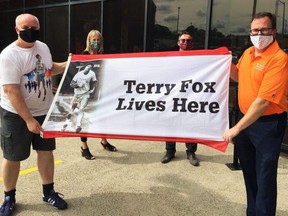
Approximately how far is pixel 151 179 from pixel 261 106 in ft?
6.83

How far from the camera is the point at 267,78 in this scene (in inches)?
94.4

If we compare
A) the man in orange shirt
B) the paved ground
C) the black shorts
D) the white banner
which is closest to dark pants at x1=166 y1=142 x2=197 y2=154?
the paved ground

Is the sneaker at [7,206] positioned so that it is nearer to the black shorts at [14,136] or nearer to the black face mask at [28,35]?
the black shorts at [14,136]

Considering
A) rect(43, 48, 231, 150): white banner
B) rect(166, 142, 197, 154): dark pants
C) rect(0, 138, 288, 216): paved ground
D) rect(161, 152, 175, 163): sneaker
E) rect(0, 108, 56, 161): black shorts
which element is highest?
rect(43, 48, 231, 150): white banner

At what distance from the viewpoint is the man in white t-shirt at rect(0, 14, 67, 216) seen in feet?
9.53

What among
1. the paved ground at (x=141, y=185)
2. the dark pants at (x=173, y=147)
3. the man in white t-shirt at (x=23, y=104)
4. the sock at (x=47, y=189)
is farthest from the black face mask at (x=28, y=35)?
the dark pants at (x=173, y=147)

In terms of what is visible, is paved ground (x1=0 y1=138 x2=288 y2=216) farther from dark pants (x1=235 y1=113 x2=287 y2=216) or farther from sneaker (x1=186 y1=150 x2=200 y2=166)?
dark pants (x1=235 y1=113 x2=287 y2=216)

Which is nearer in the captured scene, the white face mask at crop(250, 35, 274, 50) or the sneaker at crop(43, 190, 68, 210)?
the white face mask at crop(250, 35, 274, 50)

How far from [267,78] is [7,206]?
2.67 m

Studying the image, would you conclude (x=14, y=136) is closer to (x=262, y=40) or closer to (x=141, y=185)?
(x=141, y=185)

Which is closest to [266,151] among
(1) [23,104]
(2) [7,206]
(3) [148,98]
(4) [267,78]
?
(4) [267,78]

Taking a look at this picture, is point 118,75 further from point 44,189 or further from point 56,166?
point 56,166

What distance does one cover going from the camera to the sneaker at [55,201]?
11.0 feet

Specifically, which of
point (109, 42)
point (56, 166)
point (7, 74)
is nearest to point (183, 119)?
point (7, 74)
